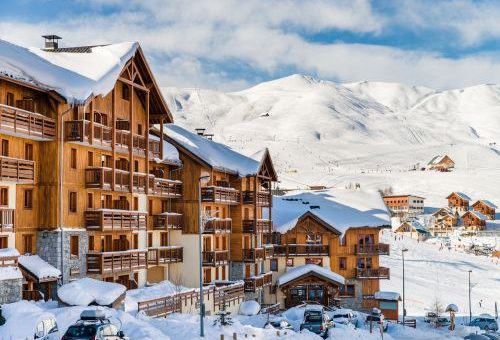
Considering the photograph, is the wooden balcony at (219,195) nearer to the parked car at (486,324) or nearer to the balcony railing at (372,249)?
the balcony railing at (372,249)

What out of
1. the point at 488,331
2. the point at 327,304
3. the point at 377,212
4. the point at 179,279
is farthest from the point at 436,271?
the point at 179,279

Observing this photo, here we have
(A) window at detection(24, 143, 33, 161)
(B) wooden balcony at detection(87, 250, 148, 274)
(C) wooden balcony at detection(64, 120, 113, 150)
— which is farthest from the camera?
Answer: (B) wooden balcony at detection(87, 250, 148, 274)

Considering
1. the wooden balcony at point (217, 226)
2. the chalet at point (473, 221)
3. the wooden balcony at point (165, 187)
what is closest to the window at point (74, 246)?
the wooden balcony at point (165, 187)

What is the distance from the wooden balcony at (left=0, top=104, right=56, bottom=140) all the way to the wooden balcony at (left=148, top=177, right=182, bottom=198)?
13.1 m

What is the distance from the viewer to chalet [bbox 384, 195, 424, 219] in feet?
611

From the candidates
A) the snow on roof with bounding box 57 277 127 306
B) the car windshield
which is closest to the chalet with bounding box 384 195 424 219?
the snow on roof with bounding box 57 277 127 306

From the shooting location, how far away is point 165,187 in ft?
193

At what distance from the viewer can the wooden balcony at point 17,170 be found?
1528 inches

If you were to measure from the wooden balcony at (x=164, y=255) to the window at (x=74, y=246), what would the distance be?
445 inches

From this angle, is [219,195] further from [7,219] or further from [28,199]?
[7,219]

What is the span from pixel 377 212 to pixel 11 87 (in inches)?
1915

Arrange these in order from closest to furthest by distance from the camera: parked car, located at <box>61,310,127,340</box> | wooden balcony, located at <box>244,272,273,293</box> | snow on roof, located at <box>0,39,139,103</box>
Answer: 1. parked car, located at <box>61,310,127,340</box>
2. snow on roof, located at <box>0,39,139,103</box>
3. wooden balcony, located at <box>244,272,273,293</box>

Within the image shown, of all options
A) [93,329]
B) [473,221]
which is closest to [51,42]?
[93,329]

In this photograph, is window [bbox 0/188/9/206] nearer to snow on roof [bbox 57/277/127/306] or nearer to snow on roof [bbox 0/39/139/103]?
snow on roof [bbox 57/277/127/306]
